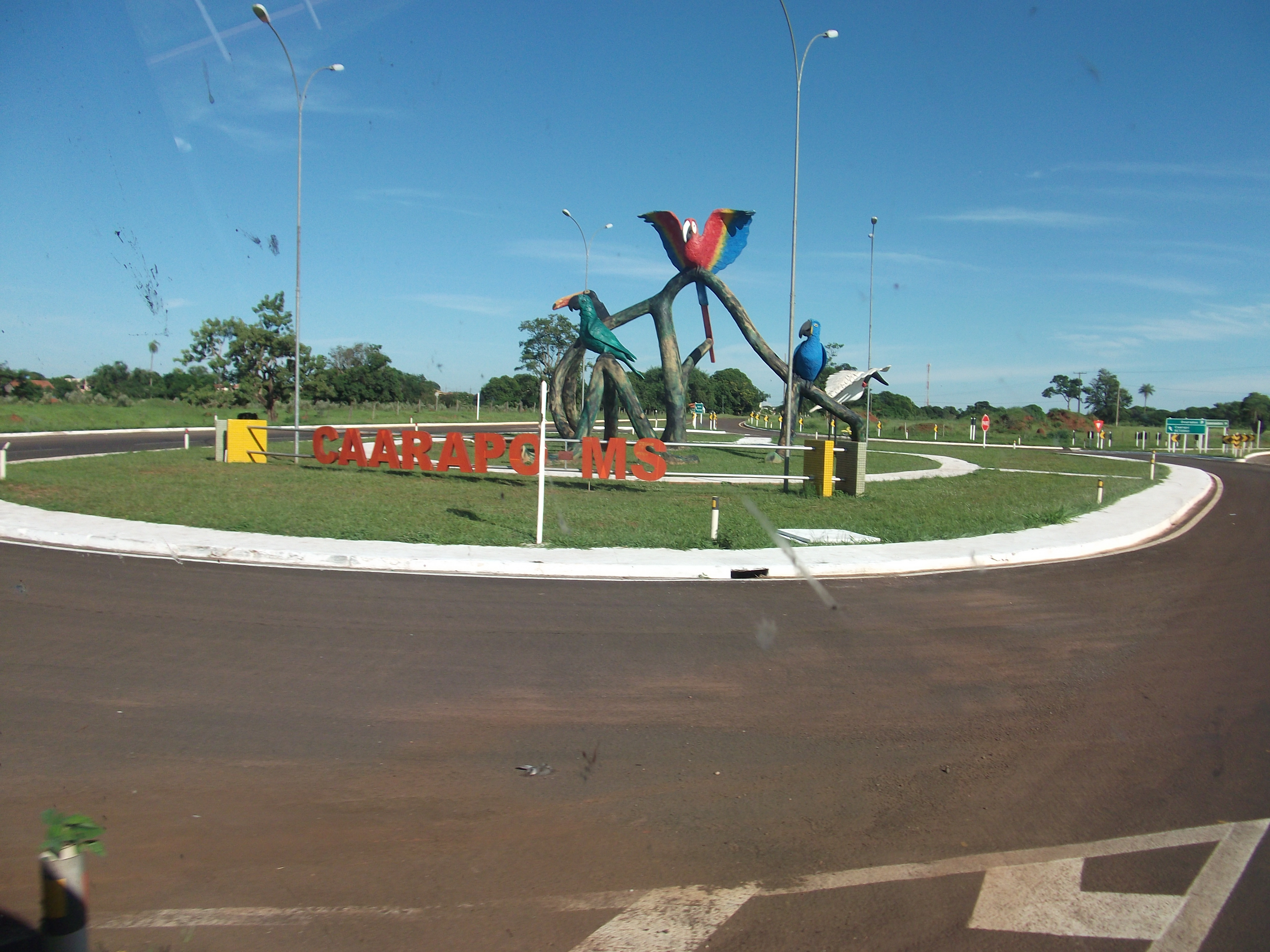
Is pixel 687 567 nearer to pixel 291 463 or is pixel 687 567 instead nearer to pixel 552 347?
pixel 291 463

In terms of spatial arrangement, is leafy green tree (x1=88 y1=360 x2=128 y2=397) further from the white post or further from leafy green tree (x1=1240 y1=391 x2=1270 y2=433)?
leafy green tree (x1=1240 y1=391 x2=1270 y2=433)

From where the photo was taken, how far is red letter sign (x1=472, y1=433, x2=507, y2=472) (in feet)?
66.4

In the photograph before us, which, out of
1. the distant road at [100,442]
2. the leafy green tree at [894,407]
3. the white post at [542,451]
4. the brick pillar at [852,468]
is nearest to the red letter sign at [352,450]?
the distant road at [100,442]

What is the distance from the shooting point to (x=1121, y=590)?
10.7 metres

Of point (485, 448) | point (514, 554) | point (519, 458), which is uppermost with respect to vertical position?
point (485, 448)

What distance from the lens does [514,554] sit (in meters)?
11.7

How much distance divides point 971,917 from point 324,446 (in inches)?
856

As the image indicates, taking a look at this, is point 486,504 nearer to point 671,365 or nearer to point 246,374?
point 671,365

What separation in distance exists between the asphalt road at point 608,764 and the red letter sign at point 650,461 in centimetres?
1023

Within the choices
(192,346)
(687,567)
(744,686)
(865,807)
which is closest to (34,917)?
(865,807)

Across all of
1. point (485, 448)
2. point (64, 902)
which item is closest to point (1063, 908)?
point (64, 902)

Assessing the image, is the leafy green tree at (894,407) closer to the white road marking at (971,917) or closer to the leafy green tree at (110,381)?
the leafy green tree at (110,381)

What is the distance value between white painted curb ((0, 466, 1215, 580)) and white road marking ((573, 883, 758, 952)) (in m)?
7.00

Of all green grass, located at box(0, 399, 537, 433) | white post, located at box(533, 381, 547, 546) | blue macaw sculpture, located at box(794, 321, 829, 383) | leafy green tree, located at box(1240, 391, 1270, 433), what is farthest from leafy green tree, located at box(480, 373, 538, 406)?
leafy green tree, located at box(1240, 391, 1270, 433)
